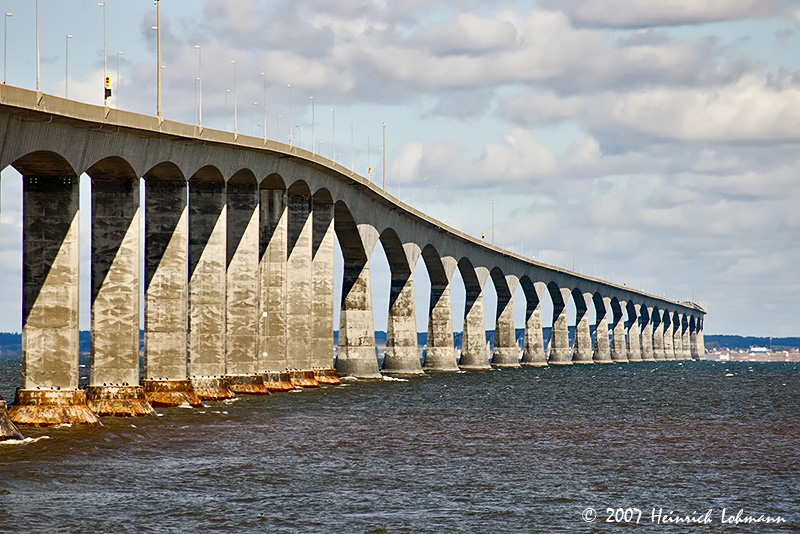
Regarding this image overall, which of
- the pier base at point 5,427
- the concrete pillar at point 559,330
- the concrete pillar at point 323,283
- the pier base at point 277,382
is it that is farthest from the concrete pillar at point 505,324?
the pier base at point 5,427

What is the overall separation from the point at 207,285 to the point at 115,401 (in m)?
12.1

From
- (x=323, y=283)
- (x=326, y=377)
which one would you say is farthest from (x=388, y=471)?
(x=323, y=283)

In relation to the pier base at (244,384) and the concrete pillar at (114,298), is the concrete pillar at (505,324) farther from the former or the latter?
the concrete pillar at (114,298)

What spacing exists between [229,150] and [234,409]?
13.1 metres

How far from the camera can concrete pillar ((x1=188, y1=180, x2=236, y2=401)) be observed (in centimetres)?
5919

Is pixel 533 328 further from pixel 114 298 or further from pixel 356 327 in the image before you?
pixel 114 298

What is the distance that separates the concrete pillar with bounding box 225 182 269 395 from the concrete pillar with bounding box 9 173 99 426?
21089 mm

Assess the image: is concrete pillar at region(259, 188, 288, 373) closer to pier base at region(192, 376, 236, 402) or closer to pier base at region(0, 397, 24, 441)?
pier base at region(192, 376, 236, 402)

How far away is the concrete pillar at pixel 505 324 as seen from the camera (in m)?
147

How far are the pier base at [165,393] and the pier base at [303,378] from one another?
19.3 meters

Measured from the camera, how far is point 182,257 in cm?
5441

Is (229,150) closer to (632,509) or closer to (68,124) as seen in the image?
(68,124)

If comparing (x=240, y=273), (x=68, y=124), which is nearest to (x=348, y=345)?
(x=240, y=273)

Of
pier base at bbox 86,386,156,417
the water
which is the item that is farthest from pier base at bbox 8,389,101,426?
pier base at bbox 86,386,156,417
